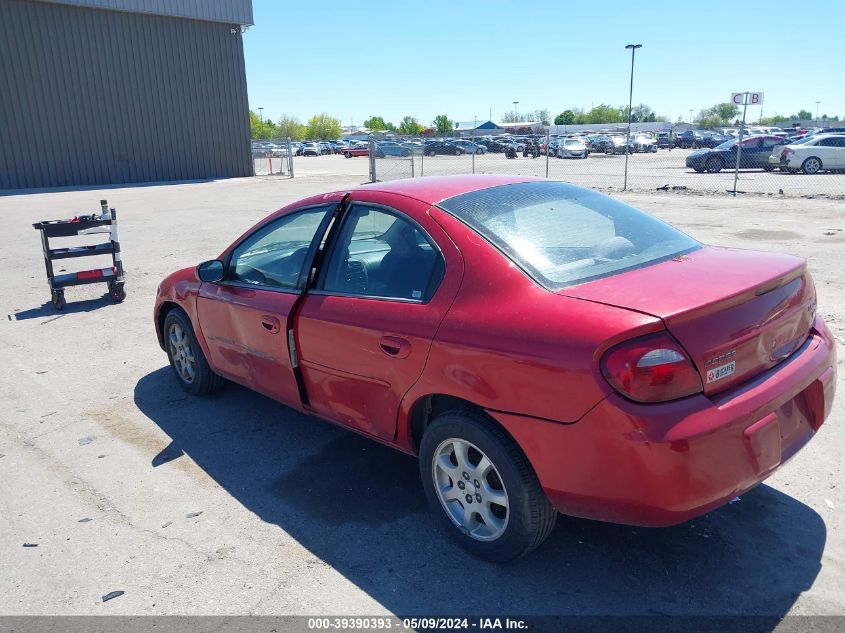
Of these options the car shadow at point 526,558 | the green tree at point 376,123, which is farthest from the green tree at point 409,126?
the car shadow at point 526,558

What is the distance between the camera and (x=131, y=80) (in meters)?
30.2

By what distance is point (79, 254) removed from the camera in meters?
8.27

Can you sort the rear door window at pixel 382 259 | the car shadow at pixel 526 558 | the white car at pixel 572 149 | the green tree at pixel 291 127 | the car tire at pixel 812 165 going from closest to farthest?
1. the car shadow at pixel 526 558
2. the rear door window at pixel 382 259
3. the car tire at pixel 812 165
4. the white car at pixel 572 149
5. the green tree at pixel 291 127

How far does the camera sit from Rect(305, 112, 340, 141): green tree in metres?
121

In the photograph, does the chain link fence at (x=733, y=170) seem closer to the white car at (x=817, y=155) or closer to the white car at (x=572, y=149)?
the white car at (x=817, y=155)

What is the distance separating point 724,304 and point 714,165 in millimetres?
27659

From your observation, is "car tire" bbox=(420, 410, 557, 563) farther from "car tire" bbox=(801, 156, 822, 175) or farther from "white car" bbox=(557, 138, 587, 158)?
"white car" bbox=(557, 138, 587, 158)

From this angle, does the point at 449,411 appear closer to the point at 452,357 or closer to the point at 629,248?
the point at 452,357

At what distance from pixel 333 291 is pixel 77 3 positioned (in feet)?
99.9

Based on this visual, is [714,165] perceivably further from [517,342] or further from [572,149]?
[517,342]

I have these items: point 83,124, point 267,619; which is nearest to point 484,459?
point 267,619

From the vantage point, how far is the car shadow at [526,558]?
280 centimetres

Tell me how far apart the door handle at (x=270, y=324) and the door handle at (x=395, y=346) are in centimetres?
90

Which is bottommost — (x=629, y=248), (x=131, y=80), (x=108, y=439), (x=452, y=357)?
(x=108, y=439)
